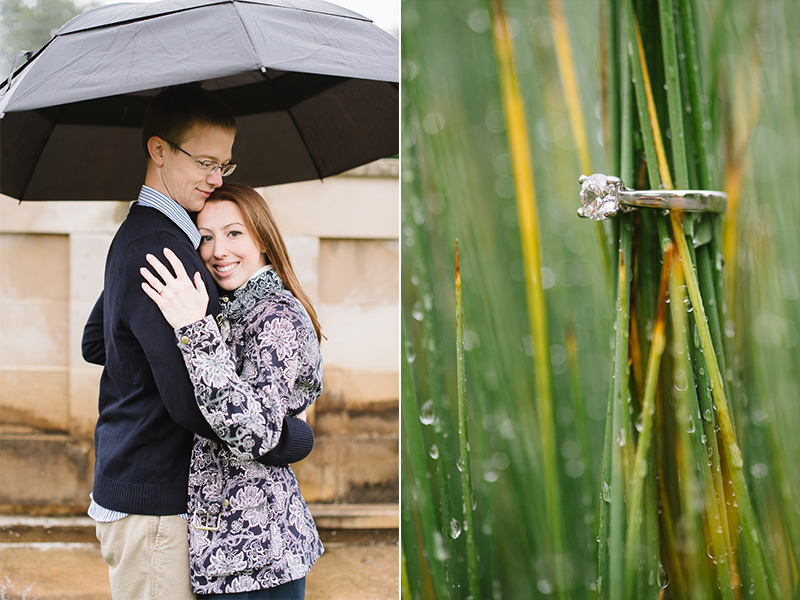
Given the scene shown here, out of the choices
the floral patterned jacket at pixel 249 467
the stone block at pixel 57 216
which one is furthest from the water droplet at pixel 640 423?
the stone block at pixel 57 216

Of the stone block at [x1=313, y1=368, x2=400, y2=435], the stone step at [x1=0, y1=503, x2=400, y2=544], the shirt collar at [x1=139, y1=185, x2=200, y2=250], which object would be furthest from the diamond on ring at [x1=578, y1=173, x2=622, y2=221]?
the stone step at [x1=0, y1=503, x2=400, y2=544]

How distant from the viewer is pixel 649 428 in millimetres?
656

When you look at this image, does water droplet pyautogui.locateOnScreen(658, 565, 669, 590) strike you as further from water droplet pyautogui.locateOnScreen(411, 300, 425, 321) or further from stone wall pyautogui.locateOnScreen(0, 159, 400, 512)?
stone wall pyautogui.locateOnScreen(0, 159, 400, 512)

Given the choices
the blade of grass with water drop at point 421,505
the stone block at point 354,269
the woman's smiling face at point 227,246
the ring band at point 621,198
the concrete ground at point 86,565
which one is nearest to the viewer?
the ring band at point 621,198

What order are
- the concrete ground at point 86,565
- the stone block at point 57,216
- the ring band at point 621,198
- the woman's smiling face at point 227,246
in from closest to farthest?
the ring band at point 621,198, the woman's smiling face at point 227,246, the concrete ground at point 86,565, the stone block at point 57,216

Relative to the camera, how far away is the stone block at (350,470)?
2980mm

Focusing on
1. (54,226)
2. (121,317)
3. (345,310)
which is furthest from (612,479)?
(54,226)

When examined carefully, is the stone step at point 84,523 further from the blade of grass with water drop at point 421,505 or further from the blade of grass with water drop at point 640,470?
the blade of grass with water drop at point 640,470

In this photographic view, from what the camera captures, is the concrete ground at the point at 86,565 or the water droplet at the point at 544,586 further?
the concrete ground at the point at 86,565

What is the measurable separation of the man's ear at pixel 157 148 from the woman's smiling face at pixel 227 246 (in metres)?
0.13

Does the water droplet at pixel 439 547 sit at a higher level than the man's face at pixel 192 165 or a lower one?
lower

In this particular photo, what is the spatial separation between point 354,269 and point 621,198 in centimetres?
235

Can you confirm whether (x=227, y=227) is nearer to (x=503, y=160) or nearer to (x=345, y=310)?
(x=503, y=160)

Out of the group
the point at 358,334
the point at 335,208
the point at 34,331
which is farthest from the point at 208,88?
the point at 34,331
